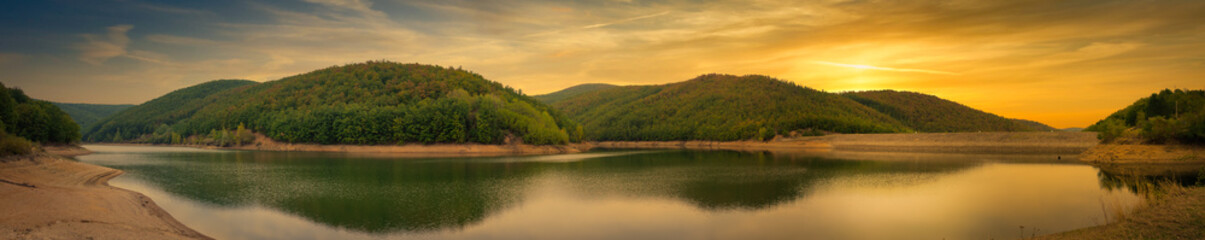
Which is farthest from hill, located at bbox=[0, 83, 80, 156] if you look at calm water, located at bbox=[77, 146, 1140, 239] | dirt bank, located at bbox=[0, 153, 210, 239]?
dirt bank, located at bbox=[0, 153, 210, 239]

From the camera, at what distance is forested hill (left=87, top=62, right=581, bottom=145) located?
79.9 m

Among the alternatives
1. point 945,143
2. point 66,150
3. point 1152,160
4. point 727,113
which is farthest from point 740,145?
point 66,150

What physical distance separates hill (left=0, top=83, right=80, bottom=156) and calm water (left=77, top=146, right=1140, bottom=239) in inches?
931

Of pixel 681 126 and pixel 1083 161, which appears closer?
pixel 1083 161

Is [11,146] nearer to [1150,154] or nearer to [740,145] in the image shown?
[1150,154]

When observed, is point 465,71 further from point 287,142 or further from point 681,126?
point 681,126

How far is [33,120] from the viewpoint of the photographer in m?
56.8

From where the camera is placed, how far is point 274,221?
19.9 metres

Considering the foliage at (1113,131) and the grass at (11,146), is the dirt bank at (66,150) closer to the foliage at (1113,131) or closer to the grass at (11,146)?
the grass at (11,146)

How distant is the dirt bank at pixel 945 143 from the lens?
6322 cm

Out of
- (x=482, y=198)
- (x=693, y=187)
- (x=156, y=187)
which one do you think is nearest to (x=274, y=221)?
(x=482, y=198)

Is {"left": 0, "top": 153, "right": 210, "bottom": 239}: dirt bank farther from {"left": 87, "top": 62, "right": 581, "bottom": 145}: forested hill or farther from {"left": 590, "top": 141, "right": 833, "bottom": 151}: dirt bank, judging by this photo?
{"left": 590, "top": 141, "right": 833, "bottom": 151}: dirt bank

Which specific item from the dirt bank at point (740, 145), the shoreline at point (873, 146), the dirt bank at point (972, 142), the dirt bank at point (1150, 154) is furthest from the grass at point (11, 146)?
the dirt bank at point (740, 145)

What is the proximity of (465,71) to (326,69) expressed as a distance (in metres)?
30.1
